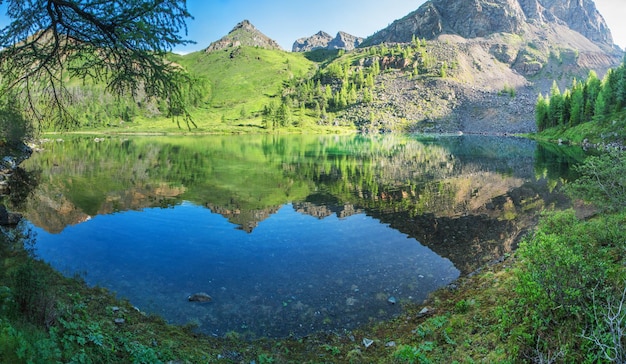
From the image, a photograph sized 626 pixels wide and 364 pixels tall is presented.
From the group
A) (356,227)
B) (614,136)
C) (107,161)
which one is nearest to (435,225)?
(356,227)

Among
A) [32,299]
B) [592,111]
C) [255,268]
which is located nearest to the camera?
[32,299]

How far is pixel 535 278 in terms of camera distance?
8.84 m

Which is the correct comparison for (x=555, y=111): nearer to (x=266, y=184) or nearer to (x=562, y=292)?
(x=266, y=184)

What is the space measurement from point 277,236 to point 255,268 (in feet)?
21.2

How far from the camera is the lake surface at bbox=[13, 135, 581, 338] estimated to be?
54.7 ft

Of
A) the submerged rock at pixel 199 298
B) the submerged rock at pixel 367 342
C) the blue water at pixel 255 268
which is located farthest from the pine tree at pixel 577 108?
the submerged rock at pixel 199 298

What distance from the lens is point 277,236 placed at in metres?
27.1

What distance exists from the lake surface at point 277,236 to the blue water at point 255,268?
9 cm

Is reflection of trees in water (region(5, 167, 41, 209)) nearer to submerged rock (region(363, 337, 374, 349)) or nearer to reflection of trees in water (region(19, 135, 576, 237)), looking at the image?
reflection of trees in water (region(19, 135, 576, 237))

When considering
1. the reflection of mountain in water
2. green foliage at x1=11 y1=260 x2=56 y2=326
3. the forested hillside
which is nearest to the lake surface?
the reflection of mountain in water

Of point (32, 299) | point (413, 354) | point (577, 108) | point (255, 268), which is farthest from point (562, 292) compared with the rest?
point (577, 108)

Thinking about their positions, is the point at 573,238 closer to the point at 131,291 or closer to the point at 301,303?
the point at 301,303

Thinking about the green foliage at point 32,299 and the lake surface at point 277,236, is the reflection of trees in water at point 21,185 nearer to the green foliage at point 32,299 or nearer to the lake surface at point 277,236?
the lake surface at point 277,236

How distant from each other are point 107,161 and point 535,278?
268 feet
